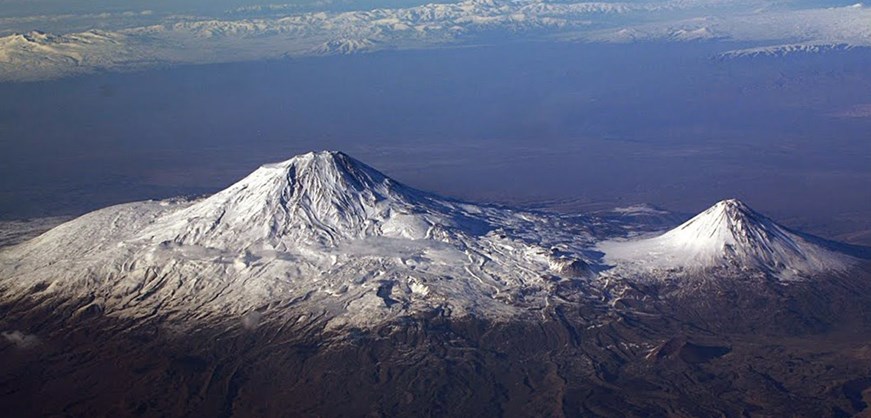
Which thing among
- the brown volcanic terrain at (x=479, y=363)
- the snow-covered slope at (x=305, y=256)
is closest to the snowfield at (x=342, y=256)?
the snow-covered slope at (x=305, y=256)

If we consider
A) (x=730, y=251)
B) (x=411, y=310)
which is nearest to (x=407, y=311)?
(x=411, y=310)

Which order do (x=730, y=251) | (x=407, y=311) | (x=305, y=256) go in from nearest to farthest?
(x=407, y=311)
(x=305, y=256)
(x=730, y=251)

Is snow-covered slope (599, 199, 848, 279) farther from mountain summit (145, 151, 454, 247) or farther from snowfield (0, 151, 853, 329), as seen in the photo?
mountain summit (145, 151, 454, 247)

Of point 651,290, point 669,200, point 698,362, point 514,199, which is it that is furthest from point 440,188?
point 698,362

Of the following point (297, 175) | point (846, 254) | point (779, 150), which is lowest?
point (779, 150)

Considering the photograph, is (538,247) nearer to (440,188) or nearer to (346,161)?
(346,161)

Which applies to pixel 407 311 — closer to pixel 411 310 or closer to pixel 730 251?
pixel 411 310

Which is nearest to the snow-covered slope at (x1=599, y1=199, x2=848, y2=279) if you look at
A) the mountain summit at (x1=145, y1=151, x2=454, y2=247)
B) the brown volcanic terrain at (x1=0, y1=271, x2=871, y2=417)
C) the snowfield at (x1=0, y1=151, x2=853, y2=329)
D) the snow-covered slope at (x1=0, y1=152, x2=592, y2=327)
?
the snowfield at (x1=0, y1=151, x2=853, y2=329)

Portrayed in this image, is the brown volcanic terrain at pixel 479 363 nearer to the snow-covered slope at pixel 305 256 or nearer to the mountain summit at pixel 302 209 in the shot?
the snow-covered slope at pixel 305 256
